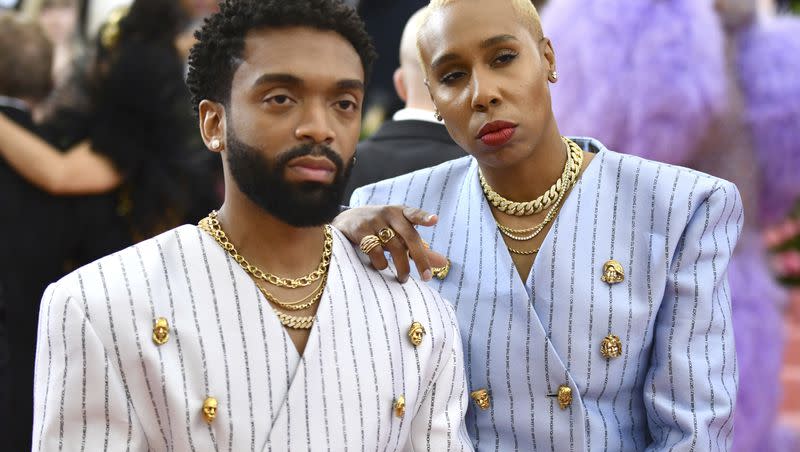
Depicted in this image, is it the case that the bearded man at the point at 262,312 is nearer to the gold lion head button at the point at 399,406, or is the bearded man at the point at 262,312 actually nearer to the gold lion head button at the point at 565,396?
the gold lion head button at the point at 399,406

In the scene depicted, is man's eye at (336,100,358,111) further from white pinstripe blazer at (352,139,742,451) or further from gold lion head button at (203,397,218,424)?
gold lion head button at (203,397,218,424)

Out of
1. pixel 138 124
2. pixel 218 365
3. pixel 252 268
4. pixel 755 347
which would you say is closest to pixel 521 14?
pixel 252 268

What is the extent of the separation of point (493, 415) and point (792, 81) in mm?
1819

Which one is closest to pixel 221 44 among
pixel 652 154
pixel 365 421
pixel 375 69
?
pixel 365 421

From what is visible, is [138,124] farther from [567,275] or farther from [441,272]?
[567,275]

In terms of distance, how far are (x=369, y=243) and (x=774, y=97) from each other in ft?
6.09

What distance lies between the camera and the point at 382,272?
2.32 metres

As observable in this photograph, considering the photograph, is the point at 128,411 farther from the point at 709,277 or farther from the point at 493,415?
the point at 709,277

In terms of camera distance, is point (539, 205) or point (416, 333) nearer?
point (416, 333)

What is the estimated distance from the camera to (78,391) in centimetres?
194

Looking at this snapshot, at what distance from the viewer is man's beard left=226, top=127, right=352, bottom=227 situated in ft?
6.77

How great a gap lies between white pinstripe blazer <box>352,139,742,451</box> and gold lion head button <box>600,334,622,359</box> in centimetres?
1

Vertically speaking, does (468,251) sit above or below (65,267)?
below

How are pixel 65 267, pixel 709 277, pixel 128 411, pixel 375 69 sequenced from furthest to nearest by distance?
pixel 375 69, pixel 65 267, pixel 709 277, pixel 128 411
